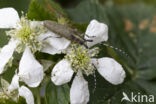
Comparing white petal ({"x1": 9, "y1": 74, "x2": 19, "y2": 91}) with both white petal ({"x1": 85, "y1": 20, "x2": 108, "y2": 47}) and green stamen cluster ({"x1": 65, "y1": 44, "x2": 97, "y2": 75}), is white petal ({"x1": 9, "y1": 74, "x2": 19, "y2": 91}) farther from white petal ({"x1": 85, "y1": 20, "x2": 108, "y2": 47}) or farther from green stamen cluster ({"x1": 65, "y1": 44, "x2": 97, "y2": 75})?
white petal ({"x1": 85, "y1": 20, "x2": 108, "y2": 47})

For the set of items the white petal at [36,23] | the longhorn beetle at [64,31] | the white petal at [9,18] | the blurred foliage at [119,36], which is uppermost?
the white petal at [9,18]

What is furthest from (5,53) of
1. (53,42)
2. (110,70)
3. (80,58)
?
(110,70)

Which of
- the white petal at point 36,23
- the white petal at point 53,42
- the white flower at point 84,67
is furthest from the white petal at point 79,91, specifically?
the white petal at point 36,23

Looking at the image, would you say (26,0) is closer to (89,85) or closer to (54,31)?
(54,31)

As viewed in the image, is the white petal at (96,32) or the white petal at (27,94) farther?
the white petal at (96,32)

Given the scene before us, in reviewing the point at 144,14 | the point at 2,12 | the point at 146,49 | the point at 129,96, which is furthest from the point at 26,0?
the point at 144,14

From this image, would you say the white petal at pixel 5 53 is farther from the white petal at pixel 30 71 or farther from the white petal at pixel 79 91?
the white petal at pixel 79 91
